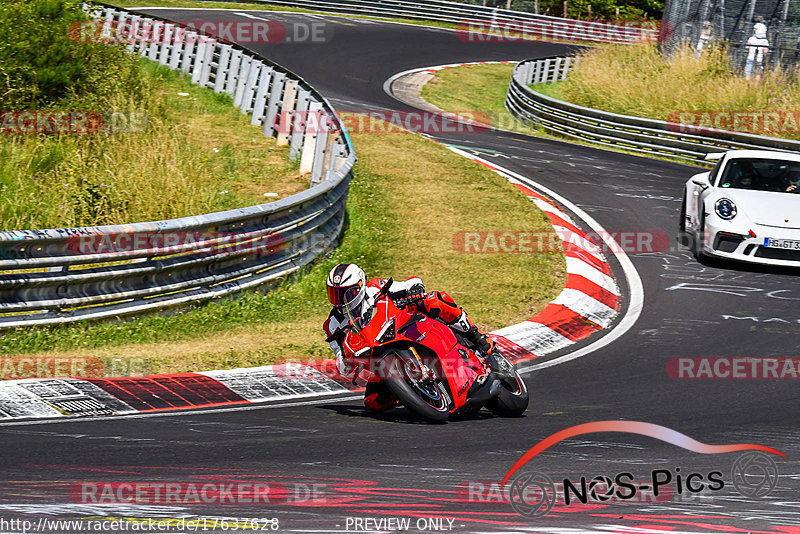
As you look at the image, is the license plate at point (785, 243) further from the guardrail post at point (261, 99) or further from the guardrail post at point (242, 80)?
the guardrail post at point (242, 80)

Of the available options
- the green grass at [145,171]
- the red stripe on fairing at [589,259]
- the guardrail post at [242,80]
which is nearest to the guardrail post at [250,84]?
the guardrail post at [242,80]

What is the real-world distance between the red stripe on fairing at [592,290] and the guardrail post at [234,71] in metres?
9.96

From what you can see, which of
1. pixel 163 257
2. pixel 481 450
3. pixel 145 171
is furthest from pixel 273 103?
pixel 481 450

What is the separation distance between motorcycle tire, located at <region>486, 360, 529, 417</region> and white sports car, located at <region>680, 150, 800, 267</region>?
225 inches

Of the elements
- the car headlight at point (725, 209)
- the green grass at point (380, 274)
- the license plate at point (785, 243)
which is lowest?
the green grass at point (380, 274)

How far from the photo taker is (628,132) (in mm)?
20984

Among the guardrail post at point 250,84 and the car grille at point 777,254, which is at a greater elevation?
the guardrail post at point 250,84

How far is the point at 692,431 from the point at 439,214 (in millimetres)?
7741

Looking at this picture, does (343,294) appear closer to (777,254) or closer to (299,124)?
(777,254)

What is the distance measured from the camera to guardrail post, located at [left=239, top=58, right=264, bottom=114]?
1788 cm

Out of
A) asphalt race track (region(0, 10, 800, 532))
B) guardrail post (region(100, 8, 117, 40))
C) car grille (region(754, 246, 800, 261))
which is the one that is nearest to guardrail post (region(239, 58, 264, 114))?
guardrail post (region(100, 8, 117, 40))

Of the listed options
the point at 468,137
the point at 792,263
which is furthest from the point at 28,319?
the point at 468,137

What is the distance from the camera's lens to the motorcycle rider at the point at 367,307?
19.9 feet

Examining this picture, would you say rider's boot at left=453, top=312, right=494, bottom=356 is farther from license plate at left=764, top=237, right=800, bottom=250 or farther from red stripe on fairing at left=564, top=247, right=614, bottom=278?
license plate at left=764, top=237, right=800, bottom=250
